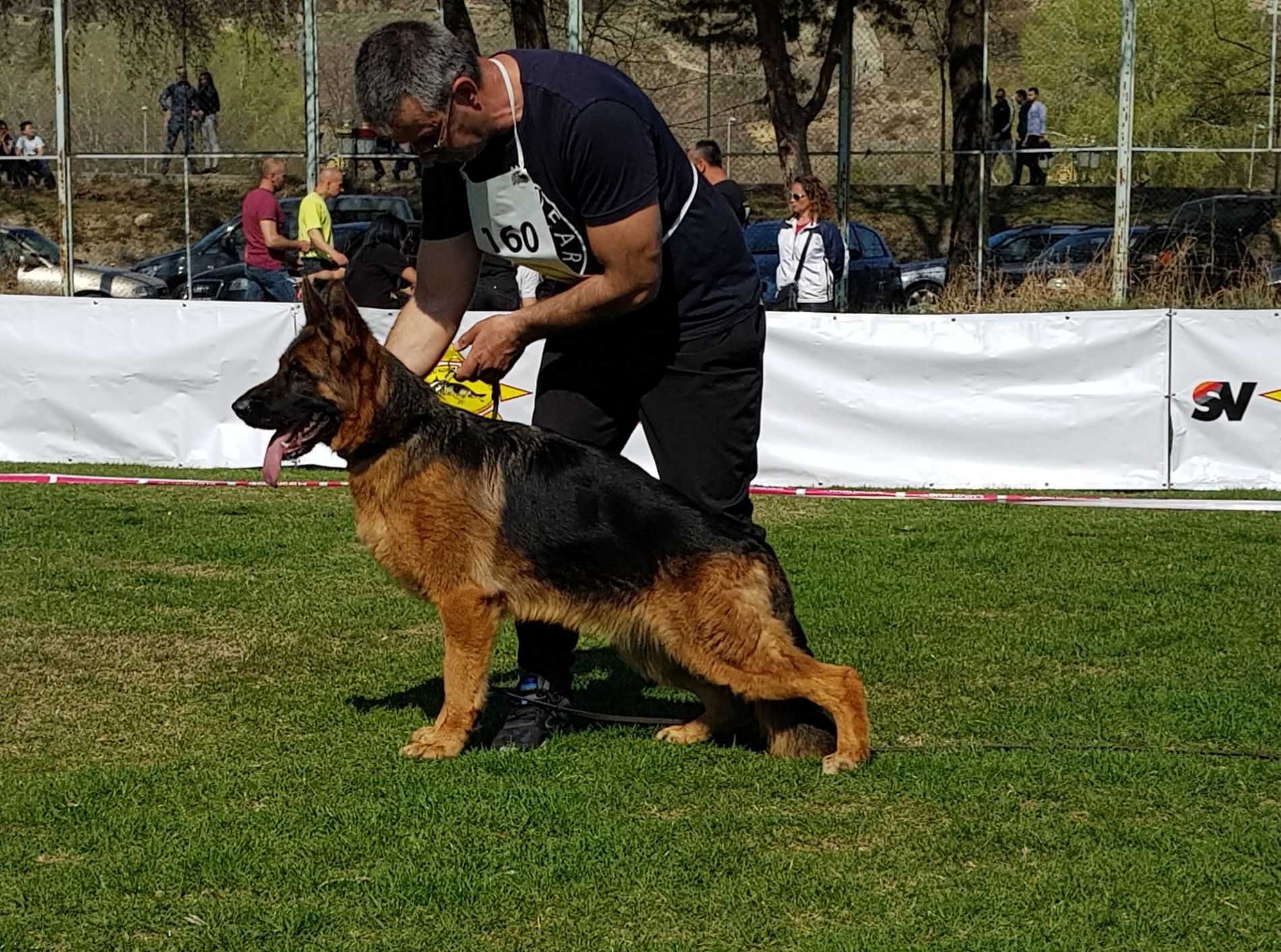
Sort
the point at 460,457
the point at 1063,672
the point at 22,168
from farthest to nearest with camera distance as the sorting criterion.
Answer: the point at 22,168
the point at 1063,672
the point at 460,457

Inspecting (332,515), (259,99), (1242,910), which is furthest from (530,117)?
(259,99)

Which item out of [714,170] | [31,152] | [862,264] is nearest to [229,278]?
[862,264]

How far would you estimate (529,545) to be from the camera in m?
4.83

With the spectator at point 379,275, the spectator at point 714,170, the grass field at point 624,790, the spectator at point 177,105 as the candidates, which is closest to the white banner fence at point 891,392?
the spectator at point 379,275

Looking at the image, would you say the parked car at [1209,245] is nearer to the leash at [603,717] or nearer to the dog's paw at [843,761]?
the leash at [603,717]

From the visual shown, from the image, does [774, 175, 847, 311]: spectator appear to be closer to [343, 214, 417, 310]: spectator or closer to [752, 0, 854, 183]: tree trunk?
[343, 214, 417, 310]: spectator

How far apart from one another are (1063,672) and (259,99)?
111 ft

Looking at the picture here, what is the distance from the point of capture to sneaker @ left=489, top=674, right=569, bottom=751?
16.7 feet

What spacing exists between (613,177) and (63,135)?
14951 mm

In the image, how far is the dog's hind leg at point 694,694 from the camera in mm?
4992

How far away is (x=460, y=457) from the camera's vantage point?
491cm

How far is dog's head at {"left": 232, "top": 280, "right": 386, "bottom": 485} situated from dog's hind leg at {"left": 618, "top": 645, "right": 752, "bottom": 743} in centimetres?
112

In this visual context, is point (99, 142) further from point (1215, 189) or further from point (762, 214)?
point (1215, 189)

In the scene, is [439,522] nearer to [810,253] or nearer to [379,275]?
[379,275]
